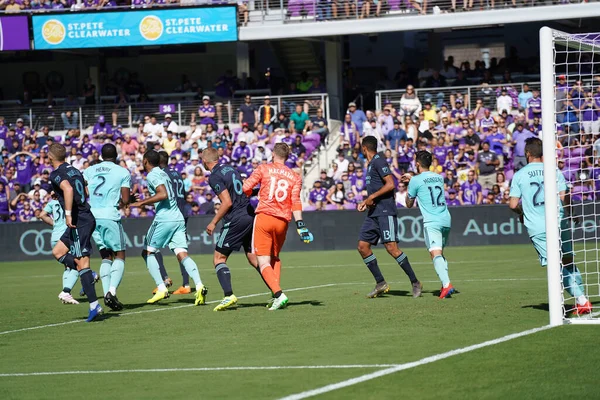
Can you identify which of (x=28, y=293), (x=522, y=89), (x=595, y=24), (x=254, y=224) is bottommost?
(x=28, y=293)

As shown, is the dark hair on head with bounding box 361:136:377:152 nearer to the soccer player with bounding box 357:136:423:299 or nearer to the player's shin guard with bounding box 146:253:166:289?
the soccer player with bounding box 357:136:423:299

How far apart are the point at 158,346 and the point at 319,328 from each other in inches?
71.9

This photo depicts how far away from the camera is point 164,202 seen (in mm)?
15008

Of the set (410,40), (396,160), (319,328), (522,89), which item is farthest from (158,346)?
(410,40)

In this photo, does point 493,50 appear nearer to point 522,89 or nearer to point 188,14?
point 522,89

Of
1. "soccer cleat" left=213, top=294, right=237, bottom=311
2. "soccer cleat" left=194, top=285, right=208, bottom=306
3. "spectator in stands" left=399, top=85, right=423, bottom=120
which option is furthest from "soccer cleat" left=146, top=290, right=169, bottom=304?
"spectator in stands" left=399, top=85, right=423, bottom=120

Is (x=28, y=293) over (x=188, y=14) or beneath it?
beneath

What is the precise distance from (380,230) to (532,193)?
10.2 ft

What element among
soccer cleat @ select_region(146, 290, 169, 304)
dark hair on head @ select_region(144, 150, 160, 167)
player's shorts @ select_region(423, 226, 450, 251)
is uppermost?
dark hair on head @ select_region(144, 150, 160, 167)

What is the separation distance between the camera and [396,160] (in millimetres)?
29766

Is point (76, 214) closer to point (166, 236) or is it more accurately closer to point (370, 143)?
point (166, 236)

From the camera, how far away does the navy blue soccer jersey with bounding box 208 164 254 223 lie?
13430mm

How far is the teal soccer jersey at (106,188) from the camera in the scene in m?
14.2

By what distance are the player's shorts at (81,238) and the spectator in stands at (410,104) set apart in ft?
65.7
